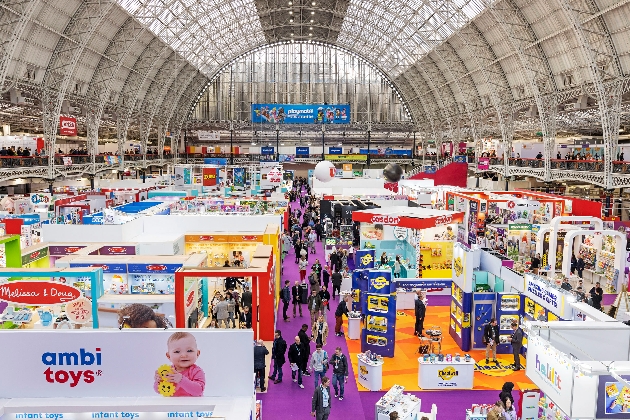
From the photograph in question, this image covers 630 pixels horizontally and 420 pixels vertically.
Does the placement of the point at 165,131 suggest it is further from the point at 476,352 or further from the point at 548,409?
the point at 548,409

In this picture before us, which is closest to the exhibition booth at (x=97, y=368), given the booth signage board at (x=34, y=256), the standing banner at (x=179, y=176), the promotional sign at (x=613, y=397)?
the promotional sign at (x=613, y=397)

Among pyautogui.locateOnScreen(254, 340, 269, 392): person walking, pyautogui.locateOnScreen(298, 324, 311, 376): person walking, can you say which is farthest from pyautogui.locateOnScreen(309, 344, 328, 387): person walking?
pyautogui.locateOnScreen(254, 340, 269, 392): person walking

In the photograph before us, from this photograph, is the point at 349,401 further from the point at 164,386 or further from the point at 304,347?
the point at 164,386

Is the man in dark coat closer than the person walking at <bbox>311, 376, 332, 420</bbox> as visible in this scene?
No

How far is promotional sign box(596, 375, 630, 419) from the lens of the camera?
5645 mm

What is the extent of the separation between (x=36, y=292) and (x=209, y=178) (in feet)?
72.2

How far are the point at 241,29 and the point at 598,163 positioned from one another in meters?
30.1

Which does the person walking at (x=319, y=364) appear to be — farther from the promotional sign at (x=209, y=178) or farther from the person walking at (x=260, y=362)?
the promotional sign at (x=209, y=178)

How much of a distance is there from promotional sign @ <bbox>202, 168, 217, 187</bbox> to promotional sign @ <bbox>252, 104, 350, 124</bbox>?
33.1ft

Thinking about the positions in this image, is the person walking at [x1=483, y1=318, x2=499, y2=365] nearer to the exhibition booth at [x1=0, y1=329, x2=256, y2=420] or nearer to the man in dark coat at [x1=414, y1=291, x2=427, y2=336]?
the man in dark coat at [x1=414, y1=291, x2=427, y2=336]

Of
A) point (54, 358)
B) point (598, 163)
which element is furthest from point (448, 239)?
point (54, 358)

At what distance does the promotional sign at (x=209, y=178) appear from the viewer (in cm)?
3048

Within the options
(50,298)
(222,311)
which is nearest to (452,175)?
(222,311)

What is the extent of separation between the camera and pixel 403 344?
1204 cm
